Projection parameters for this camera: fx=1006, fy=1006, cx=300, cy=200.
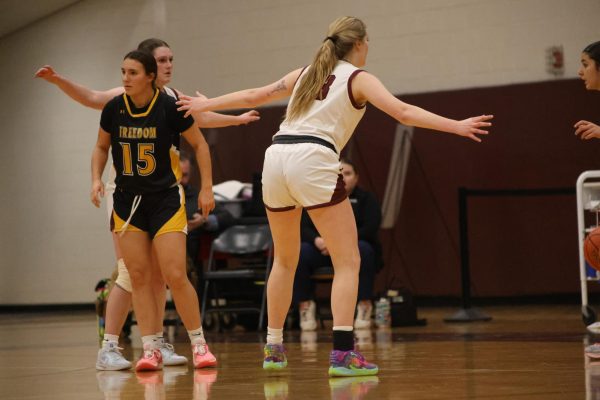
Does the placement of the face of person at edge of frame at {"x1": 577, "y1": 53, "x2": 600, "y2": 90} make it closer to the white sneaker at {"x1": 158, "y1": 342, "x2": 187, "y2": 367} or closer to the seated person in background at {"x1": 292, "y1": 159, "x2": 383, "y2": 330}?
the white sneaker at {"x1": 158, "y1": 342, "x2": 187, "y2": 367}

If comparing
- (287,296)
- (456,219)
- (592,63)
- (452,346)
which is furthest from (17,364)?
(456,219)

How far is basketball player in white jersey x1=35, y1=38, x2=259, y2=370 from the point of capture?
5.23 meters

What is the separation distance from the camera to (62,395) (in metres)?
4.14

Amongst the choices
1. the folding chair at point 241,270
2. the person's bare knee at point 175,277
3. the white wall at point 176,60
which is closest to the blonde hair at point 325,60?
the person's bare knee at point 175,277

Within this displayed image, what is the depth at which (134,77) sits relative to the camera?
16.4ft

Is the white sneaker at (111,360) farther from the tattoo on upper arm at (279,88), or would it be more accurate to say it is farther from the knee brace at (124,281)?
the tattoo on upper arm at (279,88)

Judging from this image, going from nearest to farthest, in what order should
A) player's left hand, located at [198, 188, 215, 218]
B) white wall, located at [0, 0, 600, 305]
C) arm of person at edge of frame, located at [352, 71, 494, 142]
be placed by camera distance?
arm of person at edge of frame, located at [352, 71, 494, 142]
player's left hand, located at [198, 188, 215, 218]
white wall, located at [0, 0, 600, 305]

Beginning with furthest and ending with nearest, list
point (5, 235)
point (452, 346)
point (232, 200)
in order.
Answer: point (5, 235) → point (232, 200) → point (452, 346)

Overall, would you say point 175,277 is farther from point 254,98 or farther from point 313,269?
point 313,269

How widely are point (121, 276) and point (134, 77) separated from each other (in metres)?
1.12

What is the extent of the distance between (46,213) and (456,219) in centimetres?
601

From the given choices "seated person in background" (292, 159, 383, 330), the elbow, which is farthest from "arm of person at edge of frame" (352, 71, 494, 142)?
"seated person in background" (292, 159, 383, 330)

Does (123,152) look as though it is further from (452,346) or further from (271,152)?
(452,346)

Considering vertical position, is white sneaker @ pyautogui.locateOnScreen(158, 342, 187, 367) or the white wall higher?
the white wall
